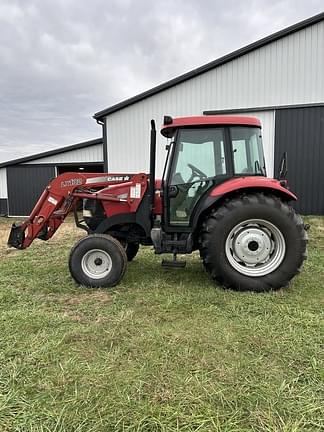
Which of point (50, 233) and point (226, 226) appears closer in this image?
point (226, 226)

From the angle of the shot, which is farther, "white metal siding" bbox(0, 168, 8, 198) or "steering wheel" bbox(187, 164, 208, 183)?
"white metal siding" bbox(0, 168, 8, 198)

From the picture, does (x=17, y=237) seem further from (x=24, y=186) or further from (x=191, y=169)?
(x=24, y=186)

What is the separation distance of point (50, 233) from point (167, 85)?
7.97 meters

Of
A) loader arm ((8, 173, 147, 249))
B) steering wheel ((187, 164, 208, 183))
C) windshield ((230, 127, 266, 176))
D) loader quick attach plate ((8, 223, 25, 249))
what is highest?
windshield ((230, 127, 266, 176))

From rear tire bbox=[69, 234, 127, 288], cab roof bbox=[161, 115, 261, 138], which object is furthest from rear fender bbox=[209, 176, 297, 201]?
rear tire bbox=[69, 234, 127, 288]

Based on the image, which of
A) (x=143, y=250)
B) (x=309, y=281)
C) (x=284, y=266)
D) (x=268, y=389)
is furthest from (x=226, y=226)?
(x=143, y=250)

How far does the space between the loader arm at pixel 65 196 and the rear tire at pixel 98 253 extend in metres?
0.64

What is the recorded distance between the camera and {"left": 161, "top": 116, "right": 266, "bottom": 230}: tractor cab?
415cm

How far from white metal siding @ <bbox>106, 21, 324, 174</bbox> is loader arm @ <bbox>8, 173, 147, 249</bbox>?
590cm

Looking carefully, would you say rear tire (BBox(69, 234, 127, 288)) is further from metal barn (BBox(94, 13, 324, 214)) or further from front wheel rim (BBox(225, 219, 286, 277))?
metal barn (BBox(94, 13, 324, 214))

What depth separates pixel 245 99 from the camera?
10.5 metres

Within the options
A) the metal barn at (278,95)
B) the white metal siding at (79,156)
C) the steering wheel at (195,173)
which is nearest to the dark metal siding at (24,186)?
the white metal siding at (79,156)

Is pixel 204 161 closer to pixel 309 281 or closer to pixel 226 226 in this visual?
pixel 226 226

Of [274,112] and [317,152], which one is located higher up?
[274,112]
